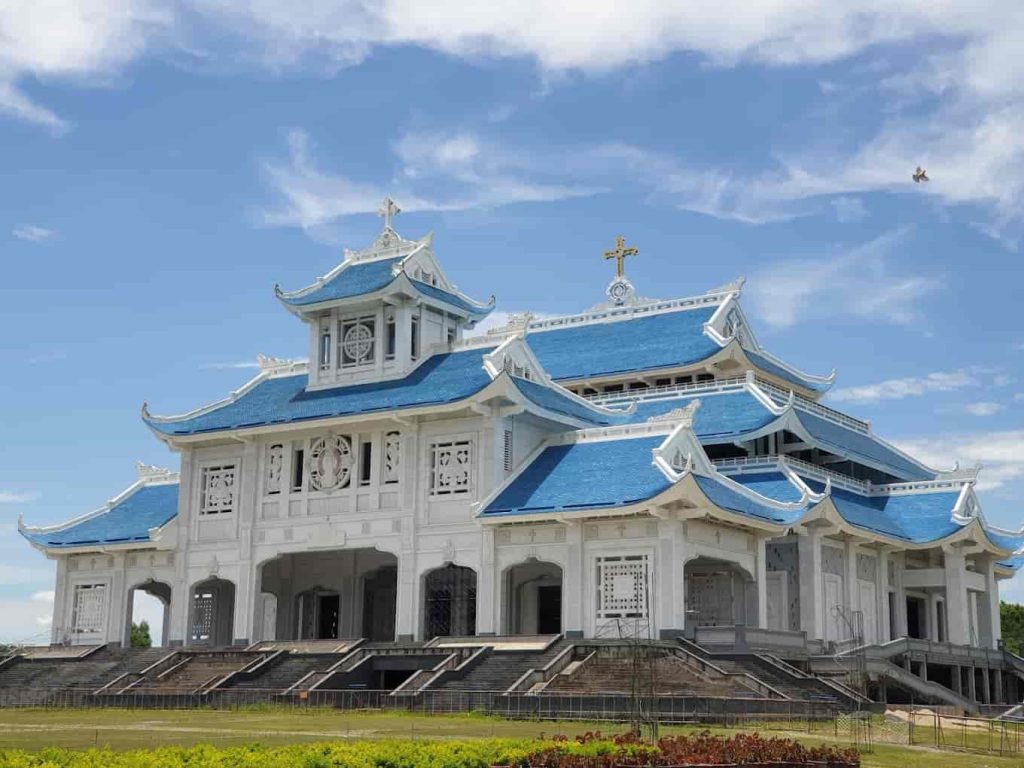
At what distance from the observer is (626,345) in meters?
59.2

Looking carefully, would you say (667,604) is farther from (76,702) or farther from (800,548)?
(76,702)

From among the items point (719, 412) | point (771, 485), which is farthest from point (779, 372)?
point (771, 485)

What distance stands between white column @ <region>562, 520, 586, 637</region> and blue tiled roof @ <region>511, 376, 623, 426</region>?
5278mm

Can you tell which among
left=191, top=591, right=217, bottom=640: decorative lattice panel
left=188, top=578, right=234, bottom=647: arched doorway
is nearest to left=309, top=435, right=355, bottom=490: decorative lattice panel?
left=188, top=578, right=234, bottom=647: arched doorway

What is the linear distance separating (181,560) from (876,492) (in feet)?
86.1

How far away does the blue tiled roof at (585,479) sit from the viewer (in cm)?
4278

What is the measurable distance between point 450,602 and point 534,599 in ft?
9.24

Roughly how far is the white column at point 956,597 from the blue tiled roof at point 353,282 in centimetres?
2299

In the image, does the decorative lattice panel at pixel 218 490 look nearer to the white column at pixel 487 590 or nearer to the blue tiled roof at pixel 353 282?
the blue tiled roof at pixel 353 282

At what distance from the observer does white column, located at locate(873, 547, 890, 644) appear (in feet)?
172

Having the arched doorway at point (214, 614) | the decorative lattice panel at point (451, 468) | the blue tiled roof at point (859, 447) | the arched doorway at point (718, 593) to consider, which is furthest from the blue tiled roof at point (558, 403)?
the arched doorway at point (214, 614)

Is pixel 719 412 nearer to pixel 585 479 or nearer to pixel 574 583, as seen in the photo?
pixel 585 479

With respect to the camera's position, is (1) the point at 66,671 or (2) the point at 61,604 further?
(2) the point at 61,604

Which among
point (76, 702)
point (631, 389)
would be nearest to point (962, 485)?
point (631, 389)
